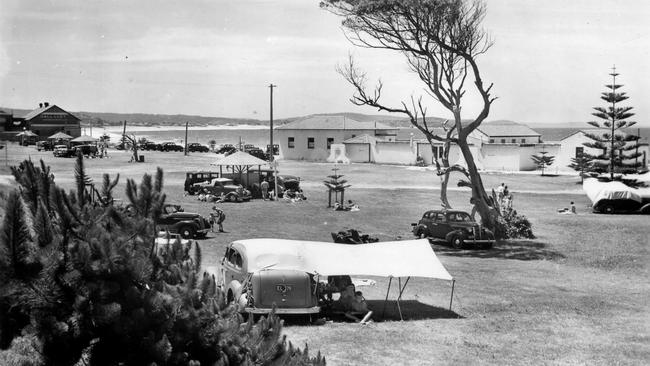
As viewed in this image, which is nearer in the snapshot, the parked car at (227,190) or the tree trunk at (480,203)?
the tree trunk at (480,203)

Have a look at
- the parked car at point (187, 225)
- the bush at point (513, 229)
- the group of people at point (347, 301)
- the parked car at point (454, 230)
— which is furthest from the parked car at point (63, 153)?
the group of people at point (347, 301)

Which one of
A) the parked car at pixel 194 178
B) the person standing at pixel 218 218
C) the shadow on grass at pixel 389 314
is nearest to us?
the shadow on grass at pixel 389 314

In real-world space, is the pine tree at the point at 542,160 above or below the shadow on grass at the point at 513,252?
above

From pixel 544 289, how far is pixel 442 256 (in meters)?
5.39

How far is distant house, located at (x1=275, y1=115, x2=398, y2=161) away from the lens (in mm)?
73250

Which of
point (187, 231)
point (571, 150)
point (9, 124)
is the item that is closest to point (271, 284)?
point (187, 231)

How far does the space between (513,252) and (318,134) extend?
48166mm

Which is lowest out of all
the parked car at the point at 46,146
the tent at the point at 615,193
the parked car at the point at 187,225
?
the parked car at the point at 187,225

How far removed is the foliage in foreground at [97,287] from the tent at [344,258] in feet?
29.6

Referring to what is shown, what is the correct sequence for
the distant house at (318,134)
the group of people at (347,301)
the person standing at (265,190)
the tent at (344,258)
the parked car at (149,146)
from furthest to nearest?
1. the parked car at (149,146)
2. the distant house at (318,134)
3. the person standing at (265,190)
4. the group of people at (347,301)
5. the tent at (344,258)

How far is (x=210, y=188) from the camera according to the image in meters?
39.0

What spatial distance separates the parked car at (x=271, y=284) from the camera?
14648 millimetres

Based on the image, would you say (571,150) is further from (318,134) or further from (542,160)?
(318,134)

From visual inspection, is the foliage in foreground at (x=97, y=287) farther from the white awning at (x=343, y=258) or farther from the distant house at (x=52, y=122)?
the distant house at (x=52, y=122)
